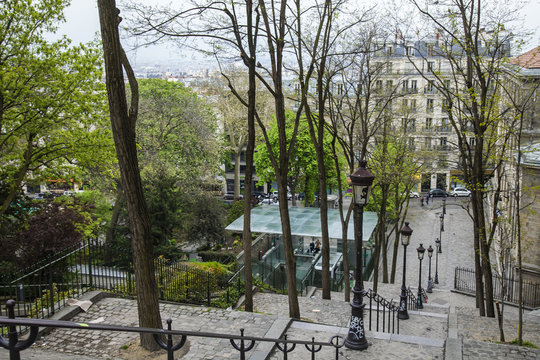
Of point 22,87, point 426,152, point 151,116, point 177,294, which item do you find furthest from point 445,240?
point 22,87

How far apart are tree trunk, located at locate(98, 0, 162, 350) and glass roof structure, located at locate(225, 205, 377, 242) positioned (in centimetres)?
1569

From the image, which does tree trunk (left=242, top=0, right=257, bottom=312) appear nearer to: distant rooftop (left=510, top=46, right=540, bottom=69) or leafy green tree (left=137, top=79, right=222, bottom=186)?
distant rooftop (left=510, top=46, right=540, bottom=69)

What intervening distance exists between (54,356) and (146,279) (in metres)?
1.87

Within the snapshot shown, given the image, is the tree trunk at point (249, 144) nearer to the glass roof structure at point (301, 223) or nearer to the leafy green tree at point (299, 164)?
the glass roof structure at point (301, 223)

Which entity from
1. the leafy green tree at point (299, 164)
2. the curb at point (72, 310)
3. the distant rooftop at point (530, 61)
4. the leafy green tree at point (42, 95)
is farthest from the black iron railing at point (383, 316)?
the leafy green tree at point (299, 164)

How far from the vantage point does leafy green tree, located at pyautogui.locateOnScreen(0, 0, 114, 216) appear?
1391 cm

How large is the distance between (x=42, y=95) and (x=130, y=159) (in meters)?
8.61

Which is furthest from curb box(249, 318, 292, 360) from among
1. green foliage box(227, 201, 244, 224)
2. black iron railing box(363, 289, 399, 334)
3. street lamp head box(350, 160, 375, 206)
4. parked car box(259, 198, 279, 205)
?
parked car box(259, 198, 279, 205)

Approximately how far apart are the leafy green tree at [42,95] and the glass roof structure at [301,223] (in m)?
10.9

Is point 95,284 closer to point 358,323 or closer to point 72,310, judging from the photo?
point 72,310

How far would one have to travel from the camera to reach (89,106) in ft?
50.8

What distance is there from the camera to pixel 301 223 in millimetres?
26500

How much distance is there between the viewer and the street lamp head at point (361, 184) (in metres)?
9.06

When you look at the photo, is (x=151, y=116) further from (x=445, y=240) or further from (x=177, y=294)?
(x=445, y=240)
